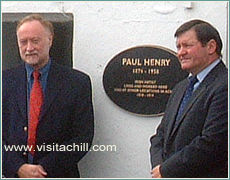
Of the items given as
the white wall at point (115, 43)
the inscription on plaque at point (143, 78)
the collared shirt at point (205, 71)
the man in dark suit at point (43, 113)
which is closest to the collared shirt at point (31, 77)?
the man in dark suit at point (43, 113)

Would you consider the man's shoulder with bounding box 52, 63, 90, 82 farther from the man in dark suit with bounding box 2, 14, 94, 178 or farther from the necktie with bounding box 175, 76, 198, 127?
the necktie with bounding box 175, 76, 198, 127

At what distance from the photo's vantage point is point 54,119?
8.16 ft

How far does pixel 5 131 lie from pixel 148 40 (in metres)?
0.72

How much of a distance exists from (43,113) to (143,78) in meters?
0.45

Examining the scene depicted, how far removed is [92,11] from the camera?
250cm

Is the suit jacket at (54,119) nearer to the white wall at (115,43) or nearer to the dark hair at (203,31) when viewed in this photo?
the white wall at (115,43)

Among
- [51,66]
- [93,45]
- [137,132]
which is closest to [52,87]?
[51,66]

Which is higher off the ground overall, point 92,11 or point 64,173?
point 92,11

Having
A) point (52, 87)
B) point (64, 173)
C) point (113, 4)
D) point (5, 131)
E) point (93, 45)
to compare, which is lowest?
point (64, 173)

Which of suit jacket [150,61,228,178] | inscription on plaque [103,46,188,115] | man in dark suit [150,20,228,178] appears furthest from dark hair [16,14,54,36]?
suit jacket [150,61,228,178]

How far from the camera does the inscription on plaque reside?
2.45 meters

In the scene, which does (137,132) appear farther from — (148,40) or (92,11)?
(92,11)

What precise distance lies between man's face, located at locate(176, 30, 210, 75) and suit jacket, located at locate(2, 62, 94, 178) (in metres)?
0.43

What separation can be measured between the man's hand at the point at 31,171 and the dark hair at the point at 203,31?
0.80 metres
